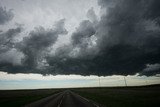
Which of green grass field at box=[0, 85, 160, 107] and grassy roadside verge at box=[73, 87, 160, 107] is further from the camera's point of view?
green grass field at box=[0, 85, 160, 107]

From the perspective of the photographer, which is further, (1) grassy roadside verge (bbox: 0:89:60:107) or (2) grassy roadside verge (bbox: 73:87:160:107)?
(1) grassy roadside verge (bbox: 0:89:60:107)

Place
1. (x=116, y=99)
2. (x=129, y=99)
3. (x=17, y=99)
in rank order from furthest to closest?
(x=17, y=99)
(x=116, y=99)
(x=129, y=99)

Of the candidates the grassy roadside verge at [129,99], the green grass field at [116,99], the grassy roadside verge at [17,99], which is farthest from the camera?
the grassy roadside verge at [17,99]

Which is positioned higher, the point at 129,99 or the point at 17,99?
the point at 17,99

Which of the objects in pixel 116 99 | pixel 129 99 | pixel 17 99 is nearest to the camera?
pixel 129 99

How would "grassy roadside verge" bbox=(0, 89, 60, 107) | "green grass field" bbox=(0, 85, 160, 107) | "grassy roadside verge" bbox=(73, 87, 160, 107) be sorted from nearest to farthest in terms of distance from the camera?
"grassy roadside verge" bbox=(73, 87, 160, 107) < "green grass field" bbox=(0, 85, 160, 107) < "grassy roadside verge" bbox=(0, 89, 60, 107)

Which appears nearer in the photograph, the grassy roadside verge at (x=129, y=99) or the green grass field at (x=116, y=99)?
the grassy roadside verge at (x=129, y=99)

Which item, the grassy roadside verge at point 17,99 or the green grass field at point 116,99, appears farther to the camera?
the grassy roadside verge at point 17,99

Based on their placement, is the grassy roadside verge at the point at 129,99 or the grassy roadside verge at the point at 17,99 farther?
the grassy roadside verge at the point at 17,99

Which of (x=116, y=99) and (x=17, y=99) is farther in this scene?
(x=17, y=99)

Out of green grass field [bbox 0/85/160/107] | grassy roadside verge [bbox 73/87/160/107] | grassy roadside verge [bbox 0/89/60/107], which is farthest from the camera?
grassy roadside verge [bbox 0/89/60/107]

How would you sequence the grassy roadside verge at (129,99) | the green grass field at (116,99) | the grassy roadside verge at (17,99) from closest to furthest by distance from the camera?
the grassy roadside verge at (129,99) → the green grass field at (116,99) → the grassy roadside verge at (17,99)

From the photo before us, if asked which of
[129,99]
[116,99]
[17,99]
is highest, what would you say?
[17,99]

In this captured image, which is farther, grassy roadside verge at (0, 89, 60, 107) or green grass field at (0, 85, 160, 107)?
grassy roadside verge at (0, 89, 60, 107)
